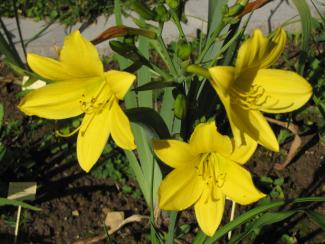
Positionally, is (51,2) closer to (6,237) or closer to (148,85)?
(6,237)

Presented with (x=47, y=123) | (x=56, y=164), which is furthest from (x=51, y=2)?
(x=56, y=164)

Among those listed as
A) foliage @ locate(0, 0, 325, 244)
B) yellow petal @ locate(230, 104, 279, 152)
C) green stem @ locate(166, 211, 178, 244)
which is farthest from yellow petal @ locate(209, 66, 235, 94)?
green stem @ locate(166, 211, 178, 244)

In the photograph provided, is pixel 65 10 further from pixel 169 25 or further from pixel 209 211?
pixel 209 211

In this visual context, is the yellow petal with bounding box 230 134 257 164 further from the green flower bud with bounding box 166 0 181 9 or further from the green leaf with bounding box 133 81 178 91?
the green flower bud with bounding box 166 0 181 9

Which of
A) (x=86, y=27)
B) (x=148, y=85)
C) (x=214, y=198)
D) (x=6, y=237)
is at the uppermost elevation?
(x=148, y=85)

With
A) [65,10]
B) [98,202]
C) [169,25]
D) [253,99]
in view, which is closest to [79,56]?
[253,99]
